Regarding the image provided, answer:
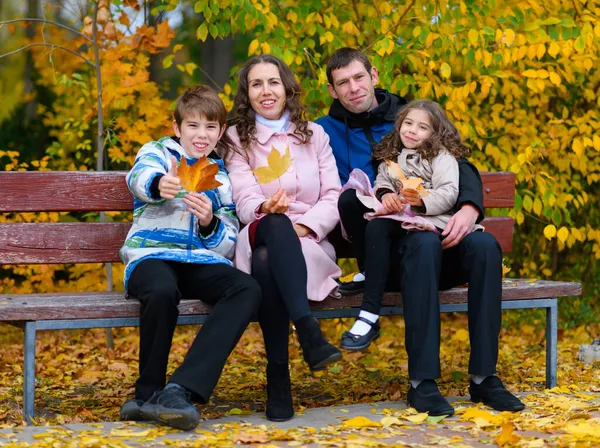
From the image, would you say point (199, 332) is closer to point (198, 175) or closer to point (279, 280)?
point (279, 280)

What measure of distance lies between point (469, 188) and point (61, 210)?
1.79 m

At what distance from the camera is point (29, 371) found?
11.4 ft

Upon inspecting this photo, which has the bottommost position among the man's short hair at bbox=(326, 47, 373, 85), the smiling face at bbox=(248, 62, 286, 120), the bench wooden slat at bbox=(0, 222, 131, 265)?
the bench wooden slat at bbox=(0, 222, 131, 265)

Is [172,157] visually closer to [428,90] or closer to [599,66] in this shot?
[428,90]

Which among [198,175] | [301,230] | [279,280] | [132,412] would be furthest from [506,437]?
[198,175]

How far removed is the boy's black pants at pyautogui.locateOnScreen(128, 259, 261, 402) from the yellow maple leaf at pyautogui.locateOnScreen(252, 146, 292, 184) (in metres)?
0.40

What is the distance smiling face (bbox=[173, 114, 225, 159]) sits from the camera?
3779 mm

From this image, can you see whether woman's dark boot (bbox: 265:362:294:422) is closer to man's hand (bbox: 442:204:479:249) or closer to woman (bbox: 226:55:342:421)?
woman (bbox: 226:55:342:421)

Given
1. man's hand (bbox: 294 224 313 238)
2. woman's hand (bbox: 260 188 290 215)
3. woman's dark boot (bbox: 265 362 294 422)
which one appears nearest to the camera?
woman's dark boot (bbox: 265 362 294 422)

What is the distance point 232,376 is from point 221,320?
170cm

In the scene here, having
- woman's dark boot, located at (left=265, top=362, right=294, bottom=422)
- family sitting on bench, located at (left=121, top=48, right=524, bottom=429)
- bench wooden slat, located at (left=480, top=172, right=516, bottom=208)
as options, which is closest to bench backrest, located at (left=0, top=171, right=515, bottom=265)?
family sitting on bench, located at (left=121, top=48, right=524, bottom=429)

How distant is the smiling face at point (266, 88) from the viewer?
13.1 ft

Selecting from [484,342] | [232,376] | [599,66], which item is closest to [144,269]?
[484,342]

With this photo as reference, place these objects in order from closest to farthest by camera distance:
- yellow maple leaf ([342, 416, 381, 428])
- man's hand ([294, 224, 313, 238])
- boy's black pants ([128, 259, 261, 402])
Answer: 1. boy's black pants ([128, 259, 261, 402])
2. yellow maple leaf ([342, 416, 381, 428])
3. man's hand ([294, 224, 313, 238])
